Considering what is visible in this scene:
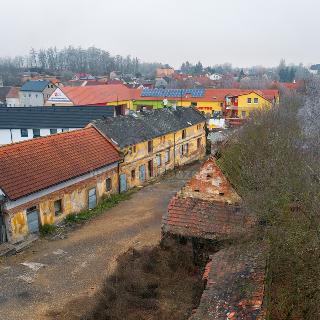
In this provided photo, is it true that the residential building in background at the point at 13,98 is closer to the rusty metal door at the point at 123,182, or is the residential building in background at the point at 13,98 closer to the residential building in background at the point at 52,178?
the residential building in background at the point at 52,178

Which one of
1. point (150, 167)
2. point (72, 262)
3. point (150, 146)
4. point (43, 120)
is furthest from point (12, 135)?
point (72, 262)

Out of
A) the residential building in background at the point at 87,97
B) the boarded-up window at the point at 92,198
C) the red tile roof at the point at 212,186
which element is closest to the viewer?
the red tile roof at the point at 212,186

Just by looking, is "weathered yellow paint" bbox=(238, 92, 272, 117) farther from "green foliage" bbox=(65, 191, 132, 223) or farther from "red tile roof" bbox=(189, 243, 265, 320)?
"red tile roof" bbox=(189, 243, 265, 320)

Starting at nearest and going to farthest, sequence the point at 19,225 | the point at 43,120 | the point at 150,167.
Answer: the point at 19,225
the point at 150,167
the point at 43,120

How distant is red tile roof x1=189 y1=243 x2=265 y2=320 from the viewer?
10297mm

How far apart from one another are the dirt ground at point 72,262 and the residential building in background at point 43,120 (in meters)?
14.9

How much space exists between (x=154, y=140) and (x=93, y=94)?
1194 inches

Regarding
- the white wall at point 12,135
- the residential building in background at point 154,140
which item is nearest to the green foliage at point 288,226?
the residential building in background at point 154,140

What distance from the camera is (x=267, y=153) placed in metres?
20.5

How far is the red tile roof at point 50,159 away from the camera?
1867cm

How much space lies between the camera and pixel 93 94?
57.6 metres

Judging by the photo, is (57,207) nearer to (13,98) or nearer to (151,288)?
(151,288)

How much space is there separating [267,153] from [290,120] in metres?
10.9

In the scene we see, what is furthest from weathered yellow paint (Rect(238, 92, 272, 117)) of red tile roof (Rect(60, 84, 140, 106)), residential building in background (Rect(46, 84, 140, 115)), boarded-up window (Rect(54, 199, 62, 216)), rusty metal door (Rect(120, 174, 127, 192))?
boarded-up window (Rect(54, 199, 62, 216))
